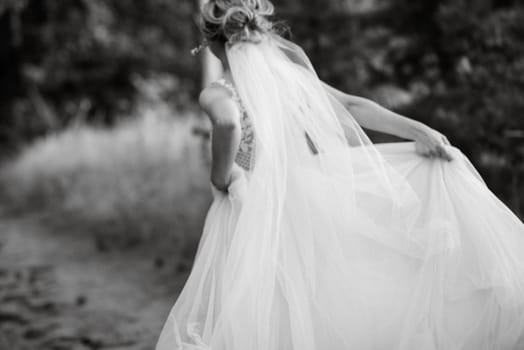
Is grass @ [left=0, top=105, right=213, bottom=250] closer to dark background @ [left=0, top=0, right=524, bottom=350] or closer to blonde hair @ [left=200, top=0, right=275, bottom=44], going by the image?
dark background @ [left=0, top=0, right=524, bottom=350]

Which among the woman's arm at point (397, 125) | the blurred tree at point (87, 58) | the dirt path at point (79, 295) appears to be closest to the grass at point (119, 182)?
the dirt path at point (79, 295)

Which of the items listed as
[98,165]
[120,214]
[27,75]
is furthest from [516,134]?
[27,75]

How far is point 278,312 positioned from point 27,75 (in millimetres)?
11910

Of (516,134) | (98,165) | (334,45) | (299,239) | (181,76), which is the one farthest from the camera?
(181,76)

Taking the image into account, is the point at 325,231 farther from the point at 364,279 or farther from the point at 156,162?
the point at 156,162

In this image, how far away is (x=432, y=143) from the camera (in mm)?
2420

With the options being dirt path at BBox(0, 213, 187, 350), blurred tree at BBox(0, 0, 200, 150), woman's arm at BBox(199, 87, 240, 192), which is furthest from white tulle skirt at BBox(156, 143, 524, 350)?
blurred tree at BBox(0, 0, 200, 150)

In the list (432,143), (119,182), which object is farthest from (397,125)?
(119,182)

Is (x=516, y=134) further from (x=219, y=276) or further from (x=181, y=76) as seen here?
(x=181, y=76)

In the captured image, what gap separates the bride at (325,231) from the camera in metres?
2.15

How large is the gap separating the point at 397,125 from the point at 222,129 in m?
0.82

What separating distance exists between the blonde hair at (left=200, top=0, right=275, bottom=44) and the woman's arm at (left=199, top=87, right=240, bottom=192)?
26 centimetres

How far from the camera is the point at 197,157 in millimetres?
7270

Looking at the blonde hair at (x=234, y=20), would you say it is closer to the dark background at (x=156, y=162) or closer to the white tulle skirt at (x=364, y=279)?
the white tulle skirt at (x=364, y=279)
